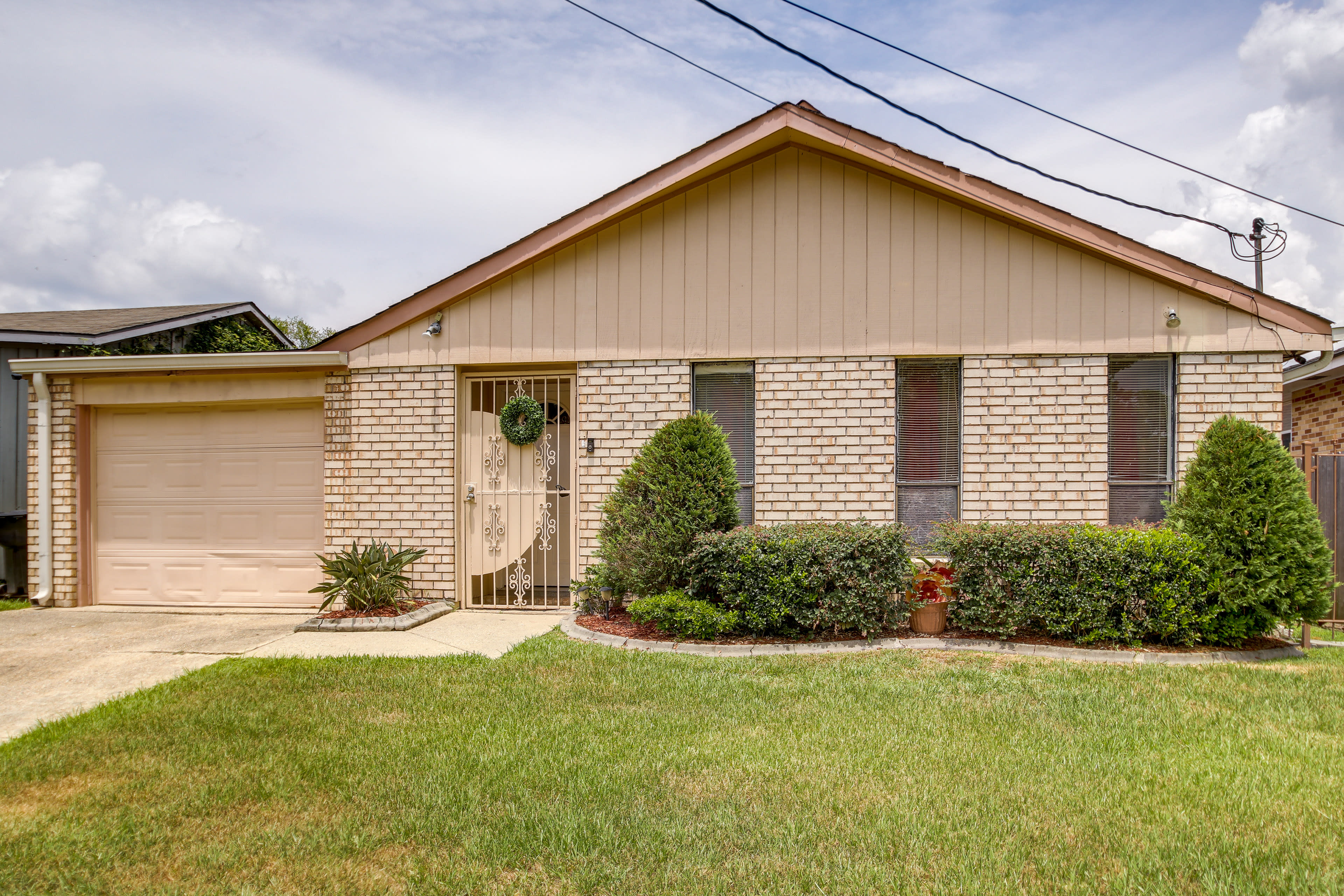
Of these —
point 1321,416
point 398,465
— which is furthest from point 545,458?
point 1321,416

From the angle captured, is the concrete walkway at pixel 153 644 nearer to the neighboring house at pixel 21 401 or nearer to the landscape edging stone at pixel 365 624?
the landscape edging stone at pixel 365 624

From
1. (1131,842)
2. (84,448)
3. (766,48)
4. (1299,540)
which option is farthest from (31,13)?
(1299,540)

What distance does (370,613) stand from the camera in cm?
761

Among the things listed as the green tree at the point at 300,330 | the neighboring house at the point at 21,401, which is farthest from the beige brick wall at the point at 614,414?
the green tree at the point at 300,330

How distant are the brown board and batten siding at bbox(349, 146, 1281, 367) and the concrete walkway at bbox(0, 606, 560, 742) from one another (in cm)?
287

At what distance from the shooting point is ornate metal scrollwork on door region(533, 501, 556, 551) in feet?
27.6

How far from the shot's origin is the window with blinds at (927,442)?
25.6 ft

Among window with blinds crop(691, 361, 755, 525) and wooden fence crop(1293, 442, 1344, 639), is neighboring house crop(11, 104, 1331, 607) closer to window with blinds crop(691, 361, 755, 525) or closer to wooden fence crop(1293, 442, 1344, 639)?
window with blinds crop(691, 361, 755, 525)

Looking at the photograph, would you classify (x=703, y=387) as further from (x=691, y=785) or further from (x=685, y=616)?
(x=691, y=785)

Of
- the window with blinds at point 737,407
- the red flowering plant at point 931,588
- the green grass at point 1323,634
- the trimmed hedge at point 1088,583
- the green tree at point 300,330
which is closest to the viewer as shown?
the trimmed hedge at point 1088,583

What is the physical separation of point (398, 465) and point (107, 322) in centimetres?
629

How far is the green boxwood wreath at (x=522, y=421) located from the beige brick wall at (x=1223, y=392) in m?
6.36

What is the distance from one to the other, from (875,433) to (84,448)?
8825 millimetres

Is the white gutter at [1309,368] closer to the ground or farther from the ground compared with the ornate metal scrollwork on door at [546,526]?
farther from the ground
